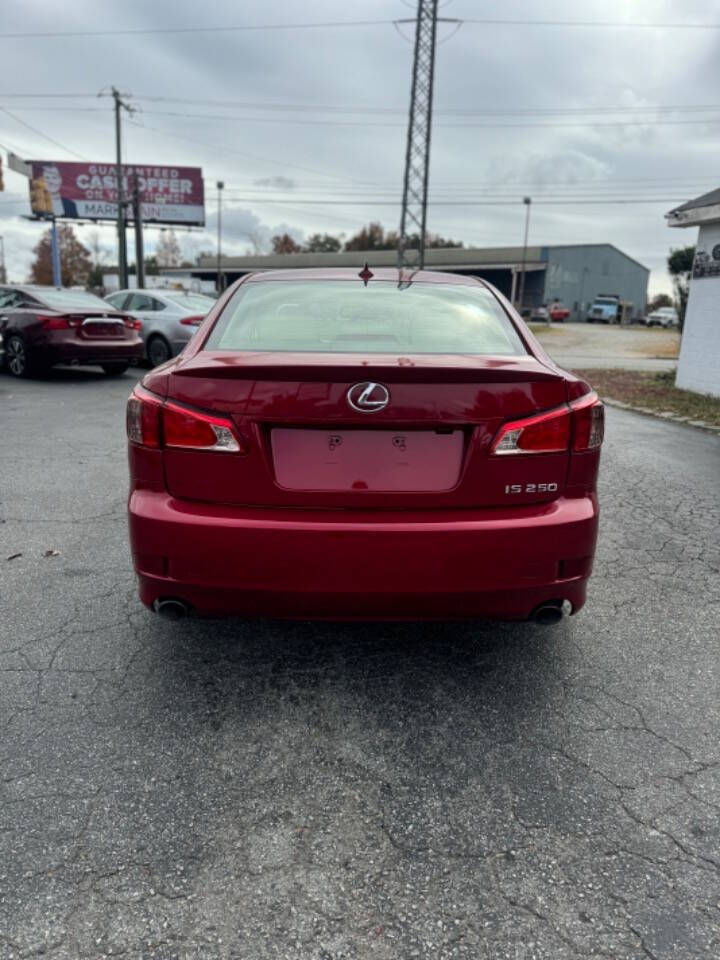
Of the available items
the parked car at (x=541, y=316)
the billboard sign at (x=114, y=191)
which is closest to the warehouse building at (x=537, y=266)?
the parked car at (x=541, y=316)

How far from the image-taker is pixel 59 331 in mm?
10844

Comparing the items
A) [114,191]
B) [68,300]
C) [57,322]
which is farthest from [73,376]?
[114,191]

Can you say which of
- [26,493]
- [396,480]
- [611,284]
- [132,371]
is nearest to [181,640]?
[396,480]

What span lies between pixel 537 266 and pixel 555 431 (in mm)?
69071

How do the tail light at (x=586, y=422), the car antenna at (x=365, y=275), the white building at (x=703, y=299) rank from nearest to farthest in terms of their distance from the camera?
the tail light at (x=586, y=422)
the car antenna at (x=365, y=275)
the white building at (x=703, y=299)

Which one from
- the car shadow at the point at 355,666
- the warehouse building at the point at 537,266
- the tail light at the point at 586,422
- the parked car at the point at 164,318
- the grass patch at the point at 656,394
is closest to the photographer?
the tail light at the point at 586,422

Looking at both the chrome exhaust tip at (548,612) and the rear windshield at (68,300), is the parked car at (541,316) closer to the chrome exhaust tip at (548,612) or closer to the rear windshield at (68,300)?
the rear windshield at (68,300)

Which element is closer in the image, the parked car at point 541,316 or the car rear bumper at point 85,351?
the car rear bumper at point 85,351

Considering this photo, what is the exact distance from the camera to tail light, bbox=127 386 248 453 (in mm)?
2343

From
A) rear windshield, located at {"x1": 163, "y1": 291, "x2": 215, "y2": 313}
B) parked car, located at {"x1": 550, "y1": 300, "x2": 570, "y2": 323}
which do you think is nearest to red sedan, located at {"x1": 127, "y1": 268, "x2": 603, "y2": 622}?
rear windshield, located at {"x1": 163, "y1": 291, "x2": 215, "y2": 313}

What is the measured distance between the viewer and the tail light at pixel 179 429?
92.2 inches

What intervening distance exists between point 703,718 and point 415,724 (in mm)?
1080

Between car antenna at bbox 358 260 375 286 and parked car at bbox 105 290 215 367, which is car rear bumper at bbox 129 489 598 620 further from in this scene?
parked car at bbox 105 290 215 367

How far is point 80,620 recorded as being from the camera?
129 inches
